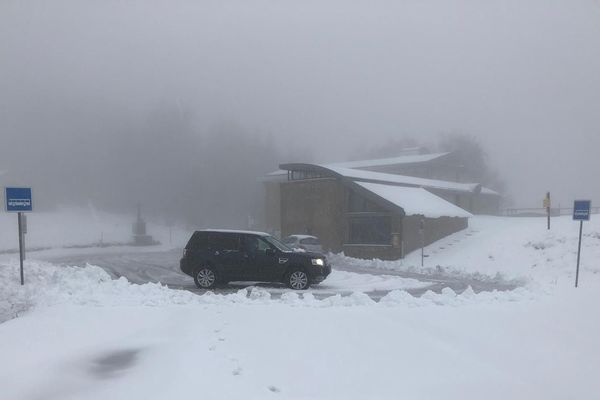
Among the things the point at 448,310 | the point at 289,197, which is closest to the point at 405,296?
the point at 448,310

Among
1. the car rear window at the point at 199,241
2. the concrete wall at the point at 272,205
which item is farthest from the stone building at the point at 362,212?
the car rear window at the point at 199,241

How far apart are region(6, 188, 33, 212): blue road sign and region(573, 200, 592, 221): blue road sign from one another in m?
16.0

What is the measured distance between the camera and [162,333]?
902 centimetres

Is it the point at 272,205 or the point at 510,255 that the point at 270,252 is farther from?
the point at 272,205

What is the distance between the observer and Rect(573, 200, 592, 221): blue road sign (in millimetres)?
17484

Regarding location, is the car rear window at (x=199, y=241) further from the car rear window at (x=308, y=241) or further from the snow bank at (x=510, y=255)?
the car rear window at (x=308, y=241)

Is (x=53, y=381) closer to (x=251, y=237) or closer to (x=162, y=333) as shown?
(x=162, y=333)

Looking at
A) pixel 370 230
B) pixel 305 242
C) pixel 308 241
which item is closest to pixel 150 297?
pixel 305 242

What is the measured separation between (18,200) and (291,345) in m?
10.2

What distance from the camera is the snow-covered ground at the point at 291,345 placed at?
21.1ft

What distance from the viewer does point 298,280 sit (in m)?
17.0

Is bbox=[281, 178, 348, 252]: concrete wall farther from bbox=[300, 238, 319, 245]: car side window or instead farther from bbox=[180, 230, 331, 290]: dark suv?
bbox=[180, 230, 331, 290]: dark suv

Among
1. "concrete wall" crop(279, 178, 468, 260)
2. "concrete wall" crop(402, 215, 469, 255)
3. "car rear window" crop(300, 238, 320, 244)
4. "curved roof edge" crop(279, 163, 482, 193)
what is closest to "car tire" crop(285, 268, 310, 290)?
"car rear window" crop(300, 238, 320, 244)

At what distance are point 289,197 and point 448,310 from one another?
29099 millimetres
